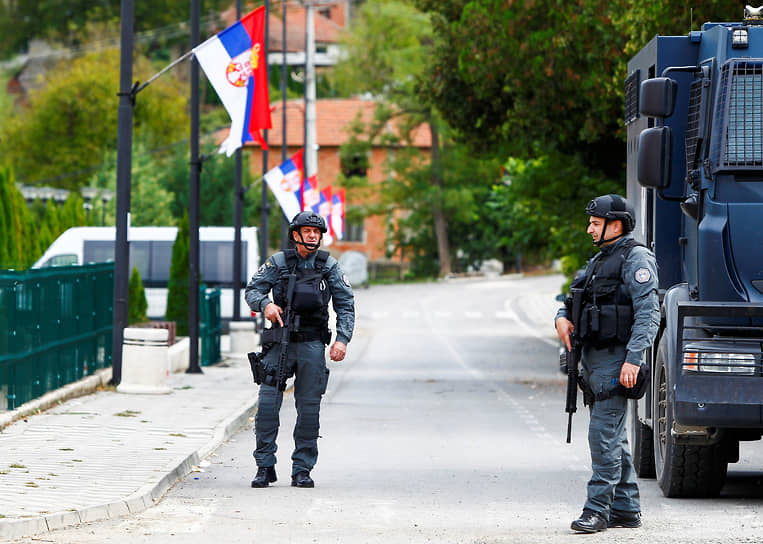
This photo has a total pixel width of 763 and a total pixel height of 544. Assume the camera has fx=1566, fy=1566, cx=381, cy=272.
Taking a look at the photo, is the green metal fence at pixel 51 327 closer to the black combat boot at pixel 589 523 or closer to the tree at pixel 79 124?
the black combat boot at pixel 589 523

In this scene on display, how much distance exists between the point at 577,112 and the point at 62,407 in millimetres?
13427

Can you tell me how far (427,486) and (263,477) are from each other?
4.05ft

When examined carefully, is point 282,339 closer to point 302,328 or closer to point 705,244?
point 302,328

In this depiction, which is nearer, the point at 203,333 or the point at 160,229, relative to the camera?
the point at 203,333

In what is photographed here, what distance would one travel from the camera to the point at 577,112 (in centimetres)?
2755

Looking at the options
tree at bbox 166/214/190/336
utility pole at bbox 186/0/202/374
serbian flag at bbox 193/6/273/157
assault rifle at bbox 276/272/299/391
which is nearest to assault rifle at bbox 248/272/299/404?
assault rifle at bbox 276/272/299/391

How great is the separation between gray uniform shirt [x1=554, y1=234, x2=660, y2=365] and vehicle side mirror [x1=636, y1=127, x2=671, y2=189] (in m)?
1.58

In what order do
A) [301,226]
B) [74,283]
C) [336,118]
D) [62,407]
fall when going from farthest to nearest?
[336,118] < [74,283] < [62,407] < [301,226]

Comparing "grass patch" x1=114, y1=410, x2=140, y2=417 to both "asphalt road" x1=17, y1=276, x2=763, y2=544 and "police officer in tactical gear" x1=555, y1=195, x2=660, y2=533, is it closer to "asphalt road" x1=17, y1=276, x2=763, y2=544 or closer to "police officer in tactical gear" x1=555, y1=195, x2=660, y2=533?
"asphalt road" x1=17, y1=276, x2=763, y2=544

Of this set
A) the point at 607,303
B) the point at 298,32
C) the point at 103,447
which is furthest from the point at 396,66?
the point at 607,303

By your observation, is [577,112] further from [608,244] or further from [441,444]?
[608,244]

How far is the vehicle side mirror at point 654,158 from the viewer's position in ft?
35.7

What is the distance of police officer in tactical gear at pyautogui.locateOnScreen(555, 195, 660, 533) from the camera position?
9.17 m

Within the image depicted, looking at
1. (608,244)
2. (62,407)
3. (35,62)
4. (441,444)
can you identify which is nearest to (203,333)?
(62,407)
